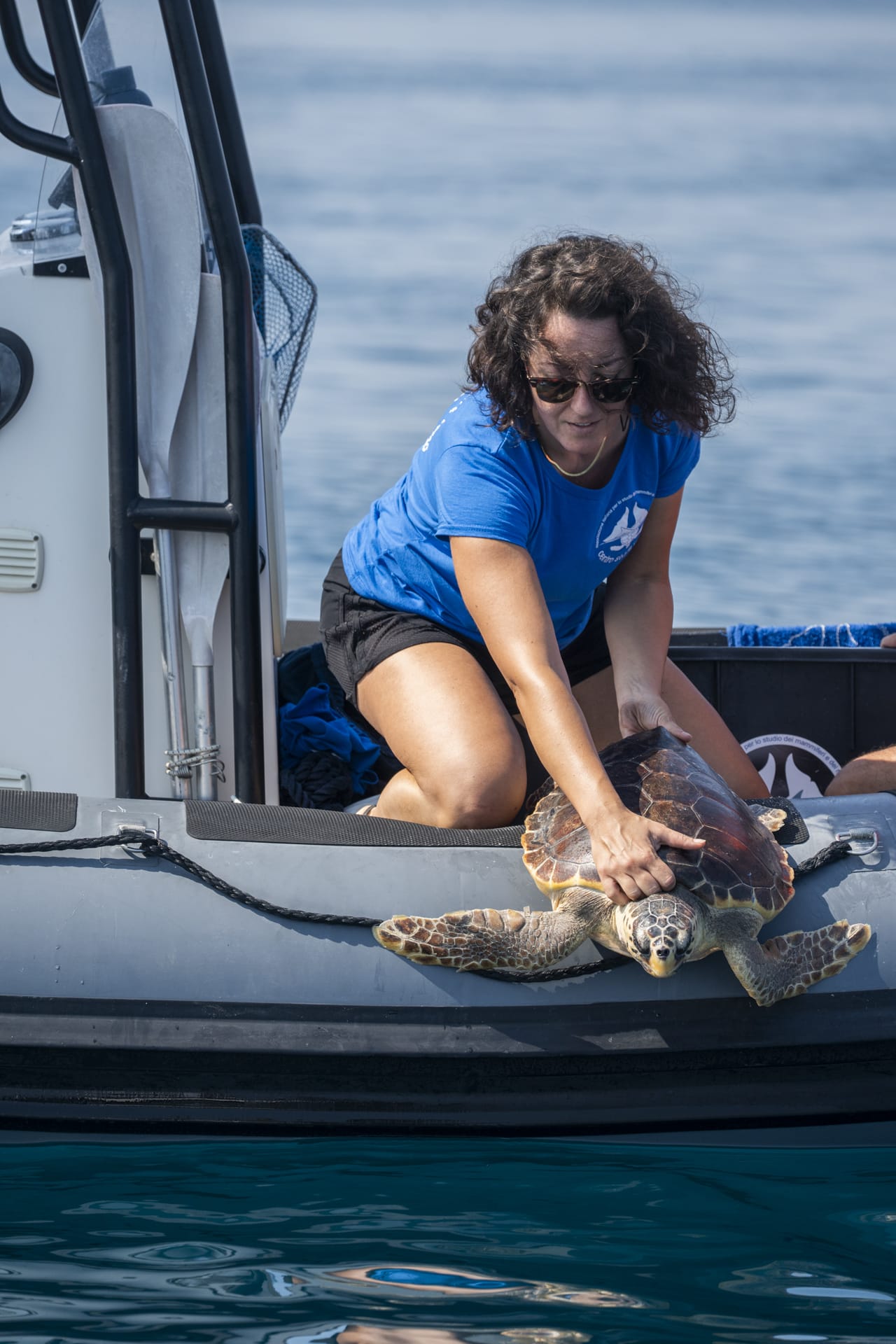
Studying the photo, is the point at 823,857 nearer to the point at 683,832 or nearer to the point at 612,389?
the point at 683,832

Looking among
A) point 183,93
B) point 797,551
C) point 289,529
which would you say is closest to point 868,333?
point 797,551

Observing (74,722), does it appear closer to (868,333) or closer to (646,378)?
(646,378)

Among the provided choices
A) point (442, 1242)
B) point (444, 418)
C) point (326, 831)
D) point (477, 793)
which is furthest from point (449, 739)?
point (442, 1242)

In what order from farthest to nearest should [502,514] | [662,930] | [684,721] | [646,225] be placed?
[646,225] → [684,721] → [502,514] → [662,930]

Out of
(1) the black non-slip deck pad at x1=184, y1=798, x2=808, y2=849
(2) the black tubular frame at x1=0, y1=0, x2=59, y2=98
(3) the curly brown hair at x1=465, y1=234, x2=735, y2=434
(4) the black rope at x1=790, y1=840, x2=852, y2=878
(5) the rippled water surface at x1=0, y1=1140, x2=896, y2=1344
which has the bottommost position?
(5) the rippled water surface at x1=0, y1=1140, x2=896, y2=1344

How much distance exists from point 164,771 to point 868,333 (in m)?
16.9

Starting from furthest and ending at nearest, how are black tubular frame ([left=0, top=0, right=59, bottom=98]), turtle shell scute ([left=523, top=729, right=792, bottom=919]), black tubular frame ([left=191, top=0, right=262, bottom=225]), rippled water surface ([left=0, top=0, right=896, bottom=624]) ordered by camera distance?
rippled water surface ([left=0, top=0, right=896, bottom=624]) < black tubular frame ([left=191, top=0, right=262, bottom=225]) < black tubular frame ([left=0, top=0, right=59, bottom=98]) < turtle shell scute ([left=523, top=729, right=792, bottom=919])

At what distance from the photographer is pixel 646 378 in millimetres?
2324

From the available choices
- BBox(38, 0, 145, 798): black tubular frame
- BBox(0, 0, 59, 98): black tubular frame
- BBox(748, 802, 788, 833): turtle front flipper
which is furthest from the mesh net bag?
BBox(748, 802, 788, 833): turtle front flipper

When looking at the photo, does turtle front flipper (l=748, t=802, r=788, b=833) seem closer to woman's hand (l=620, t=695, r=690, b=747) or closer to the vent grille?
woman's hand (l=620, t=695, r=690, b=747)

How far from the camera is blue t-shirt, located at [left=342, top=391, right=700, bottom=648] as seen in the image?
7.53 ft

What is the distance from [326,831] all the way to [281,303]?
1.77 metres

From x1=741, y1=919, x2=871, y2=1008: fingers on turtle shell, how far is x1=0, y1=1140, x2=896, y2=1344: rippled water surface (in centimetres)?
29

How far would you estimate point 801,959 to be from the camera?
7.27ft
